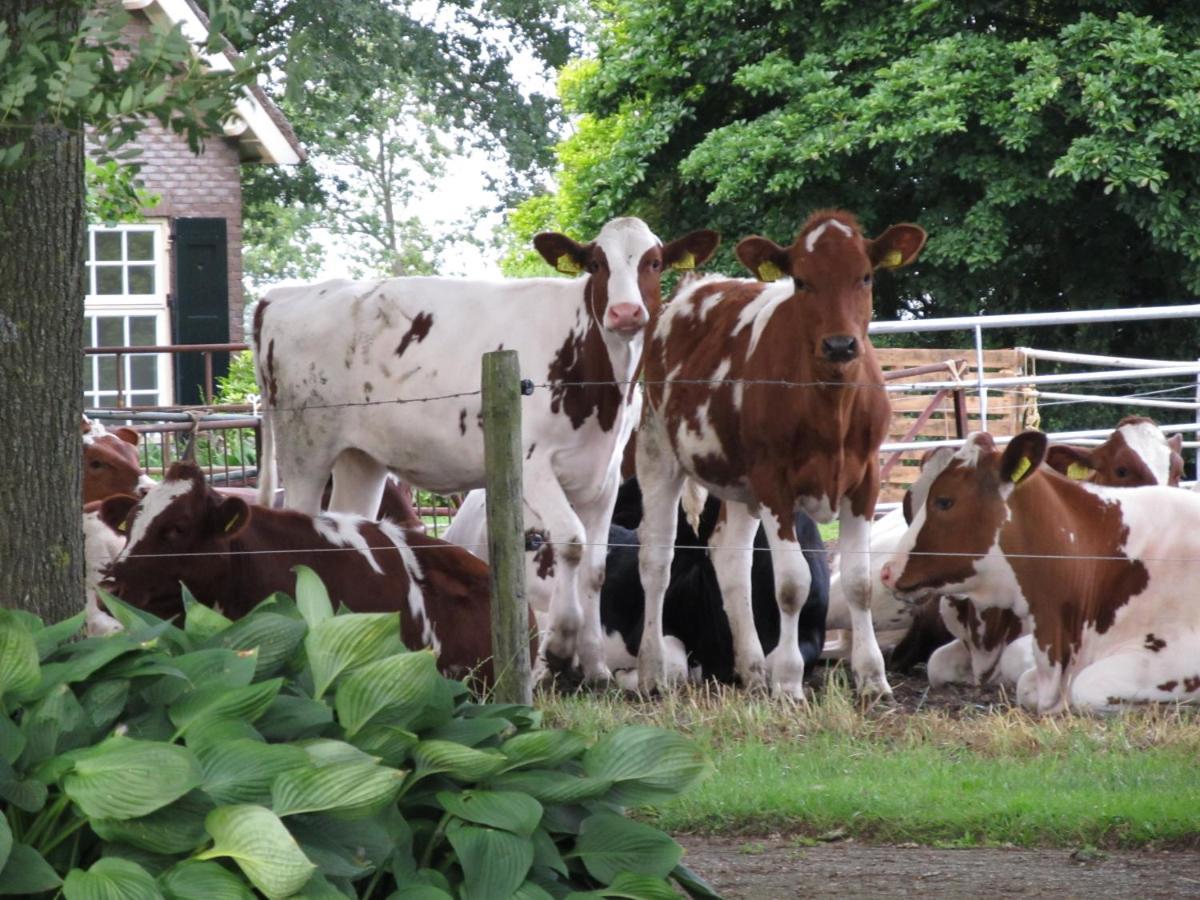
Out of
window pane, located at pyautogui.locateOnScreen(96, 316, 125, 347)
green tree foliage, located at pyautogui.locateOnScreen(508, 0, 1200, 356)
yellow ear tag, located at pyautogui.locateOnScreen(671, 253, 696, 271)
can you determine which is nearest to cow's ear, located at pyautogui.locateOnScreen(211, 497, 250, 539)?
yellow ear tag, located at pyautogui.locateOnScreen(671, 253, 696, 271)

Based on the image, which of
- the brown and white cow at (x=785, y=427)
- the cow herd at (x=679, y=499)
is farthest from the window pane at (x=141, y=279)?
the brown and white cow at (x=785, y=427)

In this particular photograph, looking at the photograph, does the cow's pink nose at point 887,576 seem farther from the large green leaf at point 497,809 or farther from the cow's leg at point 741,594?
the large green leaf at point 497,809

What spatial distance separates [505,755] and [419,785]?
186 millimetres

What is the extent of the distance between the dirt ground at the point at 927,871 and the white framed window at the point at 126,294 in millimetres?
A: 16570

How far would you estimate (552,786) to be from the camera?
3.84 metres

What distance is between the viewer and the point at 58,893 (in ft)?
10.8

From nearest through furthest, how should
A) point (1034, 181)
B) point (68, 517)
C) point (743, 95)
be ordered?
point (68, 517) < point (1034, 181) < point (743, 95)

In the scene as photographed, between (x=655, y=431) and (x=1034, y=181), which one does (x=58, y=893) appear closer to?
(x=655, y=431)

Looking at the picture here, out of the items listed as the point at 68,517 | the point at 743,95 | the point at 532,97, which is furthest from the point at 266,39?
the point at 68,517

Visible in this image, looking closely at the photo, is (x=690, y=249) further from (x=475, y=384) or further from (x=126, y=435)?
(x=126, y=435)

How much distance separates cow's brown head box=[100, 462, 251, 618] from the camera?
7.34 meters

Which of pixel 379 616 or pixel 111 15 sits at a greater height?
pixel 111 15

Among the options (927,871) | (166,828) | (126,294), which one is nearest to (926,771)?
(927,871)

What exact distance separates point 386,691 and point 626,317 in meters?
4.63
